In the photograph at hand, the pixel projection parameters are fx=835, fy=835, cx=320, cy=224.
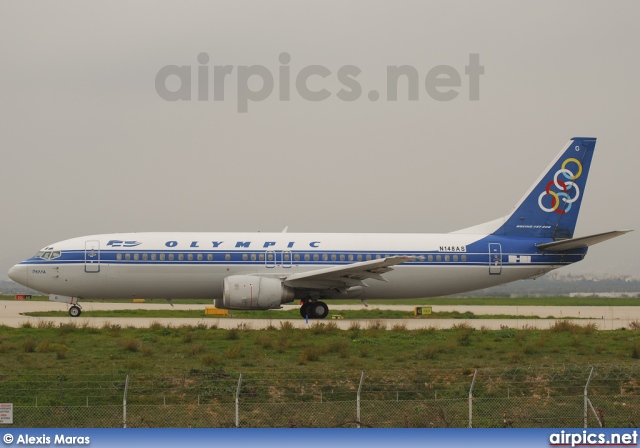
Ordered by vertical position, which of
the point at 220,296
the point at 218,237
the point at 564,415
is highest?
the point at 218,237

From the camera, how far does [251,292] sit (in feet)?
115

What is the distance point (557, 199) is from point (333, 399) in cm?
2523

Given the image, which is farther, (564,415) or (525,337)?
(525,337)

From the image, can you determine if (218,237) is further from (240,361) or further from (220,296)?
(240,361)

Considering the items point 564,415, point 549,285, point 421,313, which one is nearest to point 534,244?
point 421,313

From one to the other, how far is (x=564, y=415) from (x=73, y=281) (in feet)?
81.3

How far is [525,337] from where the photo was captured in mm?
29547

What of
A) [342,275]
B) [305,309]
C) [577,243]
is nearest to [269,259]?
[305,309]

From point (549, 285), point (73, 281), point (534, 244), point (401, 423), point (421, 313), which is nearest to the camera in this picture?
point (401, 423)

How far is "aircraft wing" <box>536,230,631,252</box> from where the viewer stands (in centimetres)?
3608

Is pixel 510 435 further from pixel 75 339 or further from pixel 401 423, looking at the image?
pixel 75 339

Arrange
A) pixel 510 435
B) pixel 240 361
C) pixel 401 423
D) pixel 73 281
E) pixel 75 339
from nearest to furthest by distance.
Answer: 1. pixel 510 435
2. pixel 401 423
3. pixel 240 361
4. pixel 75 339
5. pixel 73 281

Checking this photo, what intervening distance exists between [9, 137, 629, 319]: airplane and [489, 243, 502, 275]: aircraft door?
0.15 ft

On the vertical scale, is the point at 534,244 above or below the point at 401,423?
above
